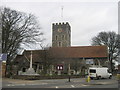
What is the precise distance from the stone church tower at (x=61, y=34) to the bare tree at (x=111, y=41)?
2212 centimetres

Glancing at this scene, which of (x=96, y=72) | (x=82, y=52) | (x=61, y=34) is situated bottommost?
(x=96, y=72)

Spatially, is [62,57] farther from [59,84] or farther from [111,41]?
[59,84]

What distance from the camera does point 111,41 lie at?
68812 mm

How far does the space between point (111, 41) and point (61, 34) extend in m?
29.0

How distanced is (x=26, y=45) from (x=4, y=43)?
17.6 feet

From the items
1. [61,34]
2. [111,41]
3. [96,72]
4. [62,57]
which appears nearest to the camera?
[96,72]

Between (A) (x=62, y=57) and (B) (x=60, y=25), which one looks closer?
(A) (x=62, y=57)

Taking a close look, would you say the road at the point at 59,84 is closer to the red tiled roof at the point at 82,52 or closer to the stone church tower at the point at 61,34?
the red tiled roof at the point at 82,52

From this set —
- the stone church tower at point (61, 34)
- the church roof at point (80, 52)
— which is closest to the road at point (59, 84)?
the church roof at point (80, 52)

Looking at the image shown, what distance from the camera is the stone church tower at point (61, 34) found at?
92438 millimetres

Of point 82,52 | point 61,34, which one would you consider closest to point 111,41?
point 82,52

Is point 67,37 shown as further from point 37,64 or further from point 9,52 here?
point 9,52

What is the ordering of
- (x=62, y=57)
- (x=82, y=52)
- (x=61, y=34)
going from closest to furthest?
(x=62, y=57) < (x=82, y=52) < (x=61, y=34)

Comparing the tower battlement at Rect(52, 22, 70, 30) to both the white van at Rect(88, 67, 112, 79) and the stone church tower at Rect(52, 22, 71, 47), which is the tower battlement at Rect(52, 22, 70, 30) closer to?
the stone church tower at Rect(52, 22, 71, 47)
